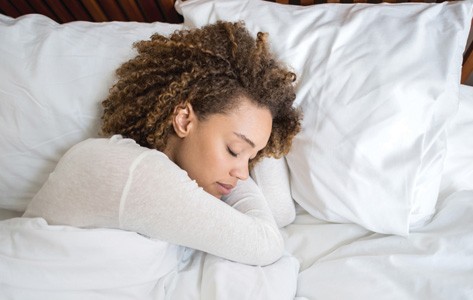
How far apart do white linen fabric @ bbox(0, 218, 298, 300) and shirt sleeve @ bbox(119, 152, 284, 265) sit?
4 centimetres

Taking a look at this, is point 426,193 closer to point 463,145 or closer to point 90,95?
point 463,145

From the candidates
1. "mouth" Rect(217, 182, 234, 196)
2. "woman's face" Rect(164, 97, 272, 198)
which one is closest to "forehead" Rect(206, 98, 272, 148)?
"woman's face" Rect(164, 97, 272, 198)

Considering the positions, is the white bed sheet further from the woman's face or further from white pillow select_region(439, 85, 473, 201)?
the woman's face

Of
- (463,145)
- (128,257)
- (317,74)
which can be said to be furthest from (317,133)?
(128,257)

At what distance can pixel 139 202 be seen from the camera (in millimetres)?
697

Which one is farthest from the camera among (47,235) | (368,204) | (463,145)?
(463,145)

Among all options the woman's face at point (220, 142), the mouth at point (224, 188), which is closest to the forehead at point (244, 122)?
the woman's face at point (220, 142)

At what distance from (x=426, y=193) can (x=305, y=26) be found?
539 mm

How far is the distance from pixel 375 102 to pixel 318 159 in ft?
0.64

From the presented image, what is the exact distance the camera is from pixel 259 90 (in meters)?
0.91

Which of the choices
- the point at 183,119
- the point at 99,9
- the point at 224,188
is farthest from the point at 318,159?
the point at 99,9

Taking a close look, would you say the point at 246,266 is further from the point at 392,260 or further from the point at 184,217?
the point at 392,260

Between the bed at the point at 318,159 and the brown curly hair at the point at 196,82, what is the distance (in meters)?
0.07

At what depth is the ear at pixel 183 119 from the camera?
0.89 meters
